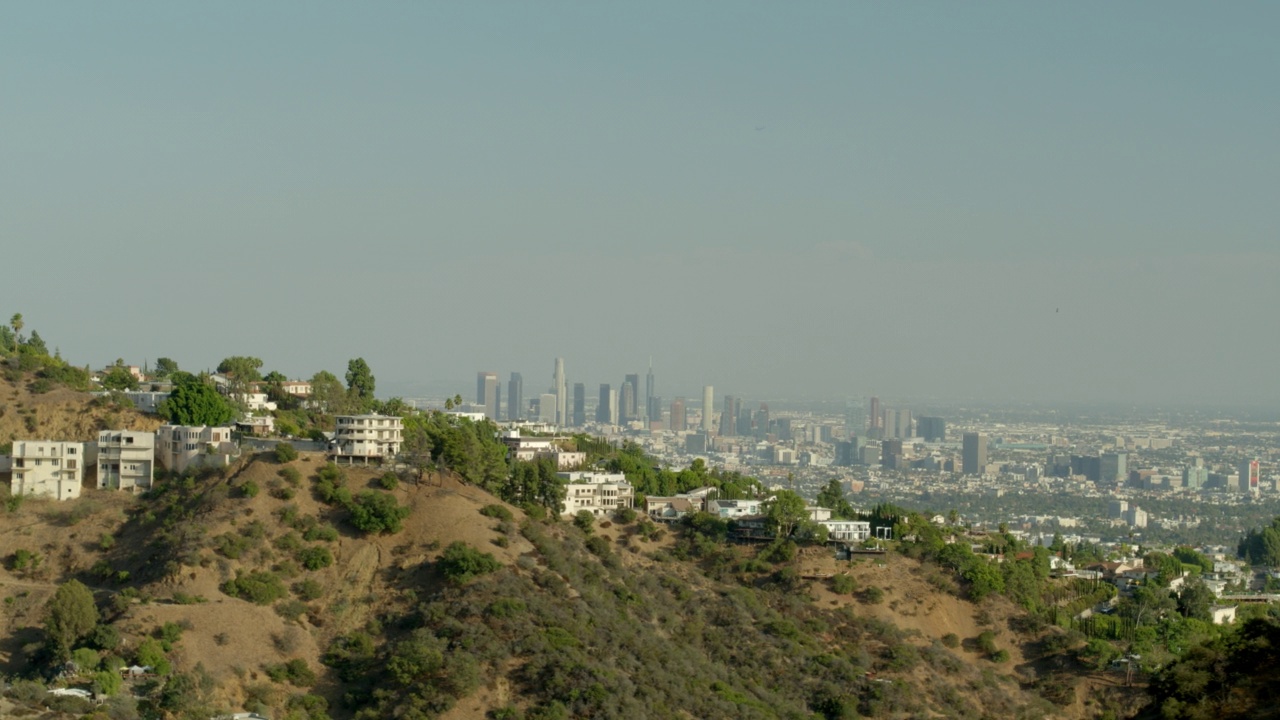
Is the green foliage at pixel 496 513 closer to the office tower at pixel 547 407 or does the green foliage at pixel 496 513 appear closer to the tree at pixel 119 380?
the tree at pixel 119 380

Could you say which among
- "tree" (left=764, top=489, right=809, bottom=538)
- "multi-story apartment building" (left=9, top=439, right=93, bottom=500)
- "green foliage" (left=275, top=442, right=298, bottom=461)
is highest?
"green foliage" (left=275, top=442, right=298, bottom=461)

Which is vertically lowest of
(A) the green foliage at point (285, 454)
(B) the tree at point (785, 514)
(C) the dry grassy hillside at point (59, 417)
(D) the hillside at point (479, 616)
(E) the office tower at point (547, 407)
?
(D) the hillside at point (479, 616)

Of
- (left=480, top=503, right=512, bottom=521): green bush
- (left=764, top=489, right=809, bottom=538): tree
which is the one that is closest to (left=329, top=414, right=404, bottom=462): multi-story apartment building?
(left=480, top=503, right=512, bottom=521): green bush

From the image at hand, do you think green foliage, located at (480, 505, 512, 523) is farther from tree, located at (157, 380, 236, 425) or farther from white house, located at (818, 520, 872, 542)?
white house, located at (818, 520, 872, 542)

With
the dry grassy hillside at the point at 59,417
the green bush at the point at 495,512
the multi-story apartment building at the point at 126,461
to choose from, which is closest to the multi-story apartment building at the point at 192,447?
the multi-story apartment building at the point at 126,461

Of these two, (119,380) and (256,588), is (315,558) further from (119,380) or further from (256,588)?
(119,380)

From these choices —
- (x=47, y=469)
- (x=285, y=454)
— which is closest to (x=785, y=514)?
(x=285, y=454)
